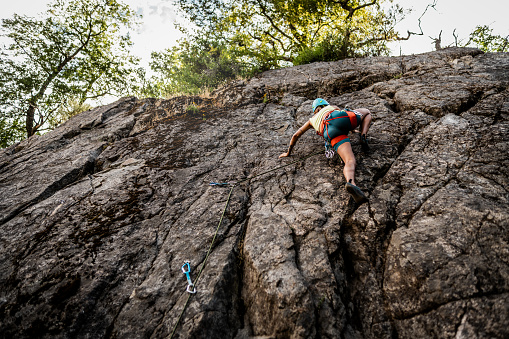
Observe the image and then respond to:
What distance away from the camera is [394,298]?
2439 mm

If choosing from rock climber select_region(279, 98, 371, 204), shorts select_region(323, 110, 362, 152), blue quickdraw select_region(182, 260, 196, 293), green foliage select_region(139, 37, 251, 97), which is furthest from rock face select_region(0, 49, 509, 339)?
green foliage select_region(139, 37, 251, 97)

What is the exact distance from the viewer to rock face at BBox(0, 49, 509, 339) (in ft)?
7.76

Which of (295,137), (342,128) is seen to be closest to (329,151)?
(342,128)

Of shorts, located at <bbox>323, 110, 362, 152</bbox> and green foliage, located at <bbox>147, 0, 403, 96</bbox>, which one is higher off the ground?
green foliage, located at <bbox>147, 0, 403, 96</bbox>

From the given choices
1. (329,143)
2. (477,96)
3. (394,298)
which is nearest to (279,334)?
(394,298)

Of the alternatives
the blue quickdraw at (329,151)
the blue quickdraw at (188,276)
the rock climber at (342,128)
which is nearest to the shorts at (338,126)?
the rock climber at (342,128)

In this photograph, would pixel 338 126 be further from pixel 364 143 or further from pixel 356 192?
pixel 356 192

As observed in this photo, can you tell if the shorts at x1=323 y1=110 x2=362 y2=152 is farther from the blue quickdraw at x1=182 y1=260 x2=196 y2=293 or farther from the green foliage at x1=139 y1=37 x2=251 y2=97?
Answer: the green foliage at x1=139 y1=37 x2=251 y2=97

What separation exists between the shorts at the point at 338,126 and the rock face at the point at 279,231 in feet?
1.77

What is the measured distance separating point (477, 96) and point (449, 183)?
9.83ft

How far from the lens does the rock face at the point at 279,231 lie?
237 cm

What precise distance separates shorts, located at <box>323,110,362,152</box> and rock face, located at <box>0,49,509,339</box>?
0.54 meters

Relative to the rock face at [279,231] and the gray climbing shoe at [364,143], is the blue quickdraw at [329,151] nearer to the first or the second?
the rock face at [279,231]

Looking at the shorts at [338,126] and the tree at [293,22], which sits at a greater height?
the tree at [293,22]
